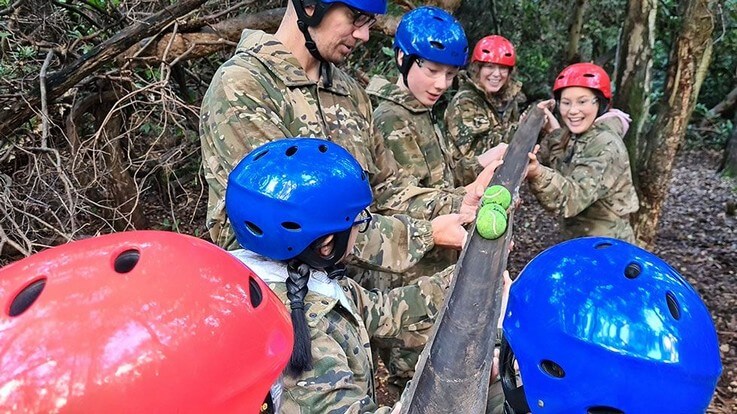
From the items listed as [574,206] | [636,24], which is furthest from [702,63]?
[574,206]

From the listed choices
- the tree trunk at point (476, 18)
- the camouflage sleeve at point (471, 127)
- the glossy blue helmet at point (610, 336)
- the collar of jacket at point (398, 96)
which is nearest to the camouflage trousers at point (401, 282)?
the collar of jacket at point (398, 96)

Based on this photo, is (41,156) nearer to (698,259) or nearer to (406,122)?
(406,122)

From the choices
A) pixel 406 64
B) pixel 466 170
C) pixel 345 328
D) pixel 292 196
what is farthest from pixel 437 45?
pixel 345 328

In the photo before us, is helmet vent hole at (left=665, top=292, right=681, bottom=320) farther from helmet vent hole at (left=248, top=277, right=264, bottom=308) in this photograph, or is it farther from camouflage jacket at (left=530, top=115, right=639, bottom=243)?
camouflage jacket at (left=530, top=115, right=639, bottom=243)

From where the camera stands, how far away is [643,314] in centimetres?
154

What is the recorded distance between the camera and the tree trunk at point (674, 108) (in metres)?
4.47

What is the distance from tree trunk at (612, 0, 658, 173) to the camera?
16.2 ft

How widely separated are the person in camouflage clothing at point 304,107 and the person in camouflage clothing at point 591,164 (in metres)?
1.32

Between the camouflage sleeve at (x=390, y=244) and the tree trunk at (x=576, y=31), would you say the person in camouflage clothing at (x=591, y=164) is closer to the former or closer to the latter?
the camouflage sleeve at (x=390, y=244)

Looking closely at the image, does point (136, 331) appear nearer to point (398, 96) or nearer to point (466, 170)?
point (398, 96)

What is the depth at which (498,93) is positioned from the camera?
5.77 metres

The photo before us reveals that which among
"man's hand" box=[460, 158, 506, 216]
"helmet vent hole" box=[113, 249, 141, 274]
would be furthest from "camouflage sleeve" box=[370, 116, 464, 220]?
"helmet vent hole" box=[113, 249, 141, 274]

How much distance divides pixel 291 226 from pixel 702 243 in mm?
7609

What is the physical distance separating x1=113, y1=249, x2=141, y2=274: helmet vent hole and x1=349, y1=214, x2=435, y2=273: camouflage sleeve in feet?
3.86
